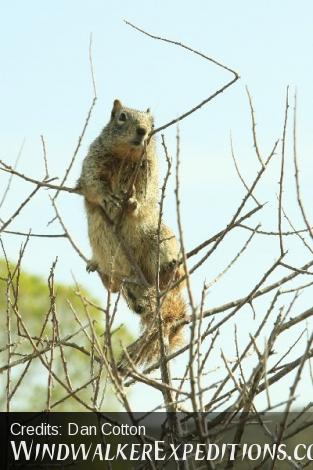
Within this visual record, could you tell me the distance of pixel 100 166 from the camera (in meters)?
6.45

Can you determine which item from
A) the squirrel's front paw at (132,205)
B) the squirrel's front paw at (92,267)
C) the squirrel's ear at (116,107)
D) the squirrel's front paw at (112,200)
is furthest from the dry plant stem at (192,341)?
the squirrel's ear at (116,107)

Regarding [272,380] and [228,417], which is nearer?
[228,417]

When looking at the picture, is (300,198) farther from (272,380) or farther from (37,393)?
(37,393)

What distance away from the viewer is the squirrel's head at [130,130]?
244 inches

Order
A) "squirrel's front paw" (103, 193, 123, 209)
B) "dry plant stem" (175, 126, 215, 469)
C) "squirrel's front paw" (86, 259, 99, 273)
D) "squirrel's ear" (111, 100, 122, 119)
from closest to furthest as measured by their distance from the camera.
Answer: "dry plant stem" (175, 126, 215, 469) < "squirrel's front paw" (103, 193, 123, 209) < "squirrel's front paw" (86, 259, 99, 273) < "squirrel's ear" (111, 100, 122, 119)

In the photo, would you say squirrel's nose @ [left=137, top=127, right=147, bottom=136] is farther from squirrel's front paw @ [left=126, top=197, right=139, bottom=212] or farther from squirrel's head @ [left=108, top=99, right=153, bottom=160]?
squirrel's front paw @ [left=126, top=197, right=139, bottom=212]

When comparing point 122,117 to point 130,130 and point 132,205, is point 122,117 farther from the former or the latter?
point 132,205

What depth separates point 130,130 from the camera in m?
6.35

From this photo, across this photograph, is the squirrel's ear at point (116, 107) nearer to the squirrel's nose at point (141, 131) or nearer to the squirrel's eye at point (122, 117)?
the squirrel's eye at point (122, 117)

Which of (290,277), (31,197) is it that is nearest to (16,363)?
(31,197)

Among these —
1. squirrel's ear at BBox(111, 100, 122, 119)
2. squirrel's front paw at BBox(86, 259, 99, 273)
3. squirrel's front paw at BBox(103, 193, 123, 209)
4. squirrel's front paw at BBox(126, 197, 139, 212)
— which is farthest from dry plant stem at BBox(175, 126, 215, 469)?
squirrel's ear at BBox(111, 100, 122, 119)

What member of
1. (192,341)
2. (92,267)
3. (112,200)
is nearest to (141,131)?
(112,200)

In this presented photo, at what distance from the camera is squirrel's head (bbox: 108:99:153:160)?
6188mm

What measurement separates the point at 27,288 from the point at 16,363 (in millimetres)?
27826
